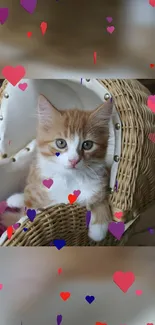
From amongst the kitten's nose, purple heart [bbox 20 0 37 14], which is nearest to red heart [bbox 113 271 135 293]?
the kitten's nose

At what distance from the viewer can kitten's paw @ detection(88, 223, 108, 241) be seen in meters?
1.15

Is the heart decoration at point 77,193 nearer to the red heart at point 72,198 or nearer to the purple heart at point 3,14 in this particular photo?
the red heart at point 72,198

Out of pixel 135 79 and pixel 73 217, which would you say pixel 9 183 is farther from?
pixel 135 79

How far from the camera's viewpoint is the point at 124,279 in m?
1.19

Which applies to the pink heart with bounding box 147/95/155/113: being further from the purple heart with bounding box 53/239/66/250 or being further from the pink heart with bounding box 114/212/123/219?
the purple heart with bounding box 53/239/66/250

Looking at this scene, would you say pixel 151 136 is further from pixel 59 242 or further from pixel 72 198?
pixel 59 242

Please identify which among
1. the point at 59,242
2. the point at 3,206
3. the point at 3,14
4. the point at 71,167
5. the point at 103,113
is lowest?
the point at 59,242

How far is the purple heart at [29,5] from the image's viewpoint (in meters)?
1.19

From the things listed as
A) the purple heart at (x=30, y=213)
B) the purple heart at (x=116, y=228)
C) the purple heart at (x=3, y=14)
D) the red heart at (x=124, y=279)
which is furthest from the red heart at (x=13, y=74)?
the red heart at (x=124, y=279)

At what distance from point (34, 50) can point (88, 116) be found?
0.80 feet

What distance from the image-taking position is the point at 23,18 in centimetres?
119

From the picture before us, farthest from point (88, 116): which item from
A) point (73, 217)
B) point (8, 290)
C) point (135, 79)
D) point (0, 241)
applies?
point (8, 290)

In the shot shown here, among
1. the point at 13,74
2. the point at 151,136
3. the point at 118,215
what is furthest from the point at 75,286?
the point at 13,74

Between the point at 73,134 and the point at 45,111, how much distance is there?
102 mm
